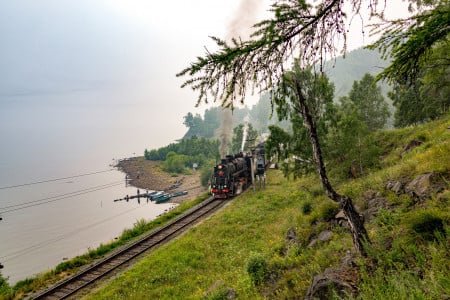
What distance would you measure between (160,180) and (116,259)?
76.3 meters

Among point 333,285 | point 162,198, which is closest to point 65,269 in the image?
point 333,285

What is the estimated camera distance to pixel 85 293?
1211cm

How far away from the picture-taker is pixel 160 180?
89875mm

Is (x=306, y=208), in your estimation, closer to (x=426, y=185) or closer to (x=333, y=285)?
(x=426, y=185)

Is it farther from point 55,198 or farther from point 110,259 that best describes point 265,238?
point 55,198

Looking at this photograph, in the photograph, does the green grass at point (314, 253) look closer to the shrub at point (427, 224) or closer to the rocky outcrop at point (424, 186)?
the shrub at point (427, 224)

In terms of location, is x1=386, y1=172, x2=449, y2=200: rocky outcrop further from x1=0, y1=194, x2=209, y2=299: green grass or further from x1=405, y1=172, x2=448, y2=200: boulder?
x1=0, y1=194, x2=209, y2=299: green grass

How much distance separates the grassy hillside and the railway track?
158 centimetres

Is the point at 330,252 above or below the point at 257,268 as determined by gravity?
above

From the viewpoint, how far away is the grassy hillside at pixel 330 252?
4594 millimetres

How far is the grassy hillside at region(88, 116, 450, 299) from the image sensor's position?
181 inches

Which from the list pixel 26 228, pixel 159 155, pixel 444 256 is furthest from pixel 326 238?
pixel 159 155

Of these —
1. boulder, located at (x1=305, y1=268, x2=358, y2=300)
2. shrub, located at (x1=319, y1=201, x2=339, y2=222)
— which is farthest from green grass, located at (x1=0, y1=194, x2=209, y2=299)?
boulder, located at (x1=305, y1=268, x2=358, y2=300)

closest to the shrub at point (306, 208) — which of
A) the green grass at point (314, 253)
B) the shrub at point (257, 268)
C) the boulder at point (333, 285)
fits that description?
the green grass at point (314, 253)
